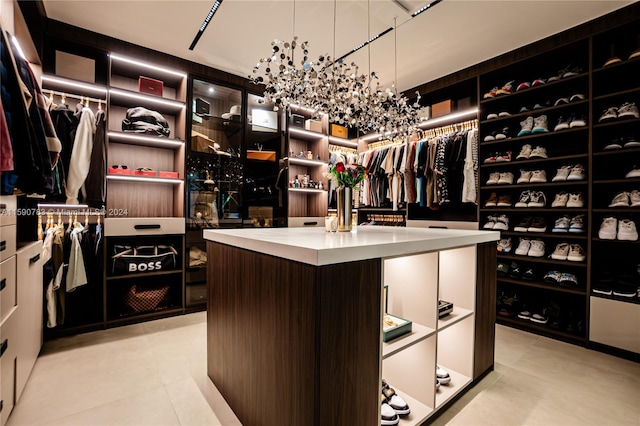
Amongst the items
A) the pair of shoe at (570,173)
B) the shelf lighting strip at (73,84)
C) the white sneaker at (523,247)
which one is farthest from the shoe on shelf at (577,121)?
the shelf lighting strip at (73,84)

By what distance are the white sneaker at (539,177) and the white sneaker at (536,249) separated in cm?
58

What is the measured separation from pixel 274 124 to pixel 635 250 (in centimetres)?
376

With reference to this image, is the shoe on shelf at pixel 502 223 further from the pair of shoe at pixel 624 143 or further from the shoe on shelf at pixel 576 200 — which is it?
the pair of shoe at pixel 624 143

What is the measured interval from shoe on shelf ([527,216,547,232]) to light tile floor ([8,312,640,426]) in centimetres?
99

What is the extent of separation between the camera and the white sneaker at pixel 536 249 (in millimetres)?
2816

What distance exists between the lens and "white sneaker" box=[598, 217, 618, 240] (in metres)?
2.38

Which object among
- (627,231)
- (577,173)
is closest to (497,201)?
(577,173)

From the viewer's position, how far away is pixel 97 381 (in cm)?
188

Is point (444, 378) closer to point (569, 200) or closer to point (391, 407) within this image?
point (391, 407)

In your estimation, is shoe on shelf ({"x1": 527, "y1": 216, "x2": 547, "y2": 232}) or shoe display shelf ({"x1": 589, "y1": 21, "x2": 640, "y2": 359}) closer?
shoe display shelf ({"x1": 589, "y1": 21, "x2": 640, "y2": 359})

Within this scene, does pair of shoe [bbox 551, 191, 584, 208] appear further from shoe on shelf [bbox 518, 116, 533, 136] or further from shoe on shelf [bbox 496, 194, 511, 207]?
shoe on shelf [bbox 518, 116, 533, 136]

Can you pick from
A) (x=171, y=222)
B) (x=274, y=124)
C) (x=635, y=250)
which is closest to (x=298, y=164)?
(x=274, y=124)

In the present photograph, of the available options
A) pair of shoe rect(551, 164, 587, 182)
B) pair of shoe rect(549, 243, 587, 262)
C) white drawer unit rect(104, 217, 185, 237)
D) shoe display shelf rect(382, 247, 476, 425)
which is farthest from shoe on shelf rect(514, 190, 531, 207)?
white drawer unit rect(104, 217, 185, 237)

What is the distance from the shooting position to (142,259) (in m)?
2.85
